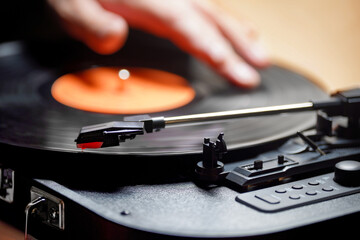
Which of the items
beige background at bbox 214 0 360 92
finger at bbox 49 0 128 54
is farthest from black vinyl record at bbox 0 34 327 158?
beige background at bbox 214 0 360 92

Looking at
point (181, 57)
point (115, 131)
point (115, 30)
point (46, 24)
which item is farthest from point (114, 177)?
point (46, 24)

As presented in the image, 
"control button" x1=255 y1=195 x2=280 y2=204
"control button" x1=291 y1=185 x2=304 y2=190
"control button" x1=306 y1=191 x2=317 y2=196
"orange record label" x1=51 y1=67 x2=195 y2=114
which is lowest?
"control button" x1=255 y1=195 x2=280 y2=204

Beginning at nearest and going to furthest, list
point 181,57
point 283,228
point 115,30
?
point 283,228, point 115,30, point 181,57

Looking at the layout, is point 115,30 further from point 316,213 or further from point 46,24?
point 316,213

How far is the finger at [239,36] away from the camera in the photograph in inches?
55.6

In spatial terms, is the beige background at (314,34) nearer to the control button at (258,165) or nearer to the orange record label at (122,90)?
the orange record label at (122,90)

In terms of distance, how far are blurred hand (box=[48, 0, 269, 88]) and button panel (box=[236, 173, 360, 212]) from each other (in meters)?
0.50

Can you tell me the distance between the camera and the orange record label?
1.19 meters

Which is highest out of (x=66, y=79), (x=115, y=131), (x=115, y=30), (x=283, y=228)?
(x=115, y=30)

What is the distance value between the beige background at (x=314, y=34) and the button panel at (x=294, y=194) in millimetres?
938

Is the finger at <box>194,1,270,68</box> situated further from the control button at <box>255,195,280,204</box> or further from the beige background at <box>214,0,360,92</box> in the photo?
the control button at <box>255,195,280,204</box>

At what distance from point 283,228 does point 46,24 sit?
46.2 inches

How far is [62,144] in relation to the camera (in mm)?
895

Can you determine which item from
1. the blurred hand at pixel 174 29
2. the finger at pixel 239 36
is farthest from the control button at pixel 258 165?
the finger at pixel 239 36
